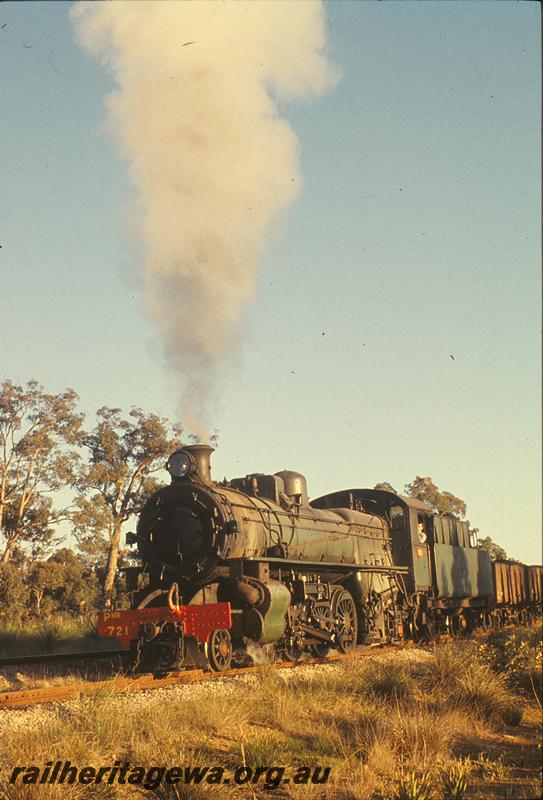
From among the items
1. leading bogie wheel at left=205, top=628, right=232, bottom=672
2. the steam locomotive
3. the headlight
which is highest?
the headlight

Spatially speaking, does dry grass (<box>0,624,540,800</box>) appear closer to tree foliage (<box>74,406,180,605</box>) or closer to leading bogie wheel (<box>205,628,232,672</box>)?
leading bogie wheel (<box>205,628,232,672</box>)

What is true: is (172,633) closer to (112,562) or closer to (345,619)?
(345,619)

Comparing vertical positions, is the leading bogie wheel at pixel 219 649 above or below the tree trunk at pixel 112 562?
below

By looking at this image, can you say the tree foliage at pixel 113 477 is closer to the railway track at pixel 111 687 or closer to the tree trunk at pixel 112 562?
the tree trunk at pixel 112 562

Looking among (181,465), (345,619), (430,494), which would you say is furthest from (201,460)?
(430,494)

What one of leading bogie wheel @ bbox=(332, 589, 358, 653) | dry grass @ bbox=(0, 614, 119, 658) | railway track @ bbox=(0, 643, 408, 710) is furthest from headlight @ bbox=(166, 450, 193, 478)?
dry grass @ bbox=(0, 614, 119, 658)

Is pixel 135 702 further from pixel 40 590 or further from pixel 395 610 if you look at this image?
pixel 40 590

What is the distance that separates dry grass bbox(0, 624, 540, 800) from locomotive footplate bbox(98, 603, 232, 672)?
1.11 m

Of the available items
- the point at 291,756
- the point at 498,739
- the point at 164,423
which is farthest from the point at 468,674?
the point at 164,423

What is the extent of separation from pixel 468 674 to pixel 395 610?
7.28 meters

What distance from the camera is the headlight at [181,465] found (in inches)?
529

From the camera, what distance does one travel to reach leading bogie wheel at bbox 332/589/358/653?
15.4m

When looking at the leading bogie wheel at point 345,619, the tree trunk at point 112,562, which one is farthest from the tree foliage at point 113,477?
the leading bogie wheel at point 345,619

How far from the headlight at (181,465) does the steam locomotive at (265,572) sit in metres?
0.02
